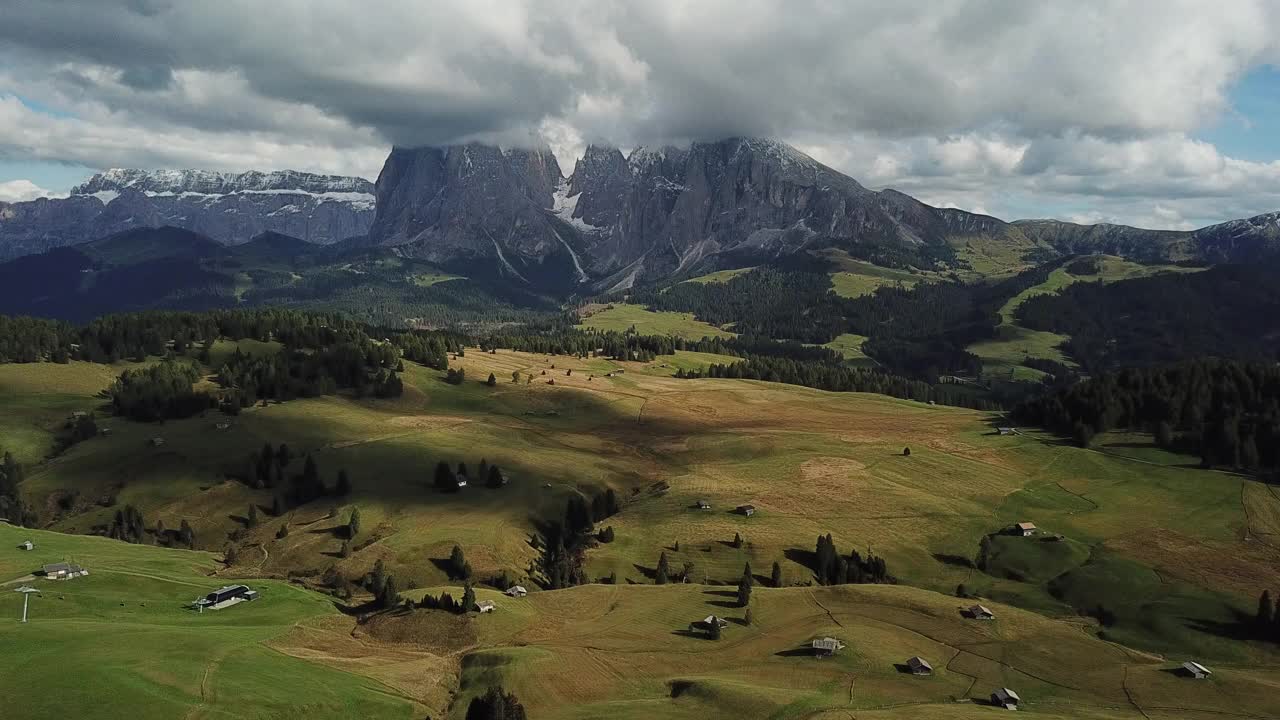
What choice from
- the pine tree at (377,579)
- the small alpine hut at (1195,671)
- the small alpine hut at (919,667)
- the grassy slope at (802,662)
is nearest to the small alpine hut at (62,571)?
the pine tree at (377,579)

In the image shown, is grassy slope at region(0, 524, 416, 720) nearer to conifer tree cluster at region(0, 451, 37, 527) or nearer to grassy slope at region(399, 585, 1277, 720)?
grassy slope at region(399, 585, 1277, 720)

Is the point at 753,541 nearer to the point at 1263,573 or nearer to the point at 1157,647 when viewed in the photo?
the point at 1157,647

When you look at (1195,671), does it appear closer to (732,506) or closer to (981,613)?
(981,613)

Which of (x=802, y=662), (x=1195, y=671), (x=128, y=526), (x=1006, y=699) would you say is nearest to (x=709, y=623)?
(x=802, y=662)

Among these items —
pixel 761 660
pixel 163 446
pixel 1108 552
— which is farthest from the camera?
pixel 163 446

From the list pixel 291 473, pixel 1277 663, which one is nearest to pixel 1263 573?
pixel 1277 663

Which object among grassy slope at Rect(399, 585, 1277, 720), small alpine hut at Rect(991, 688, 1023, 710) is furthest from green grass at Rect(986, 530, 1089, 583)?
small alpine hut at Rect(991, 688, 1023, 710)
